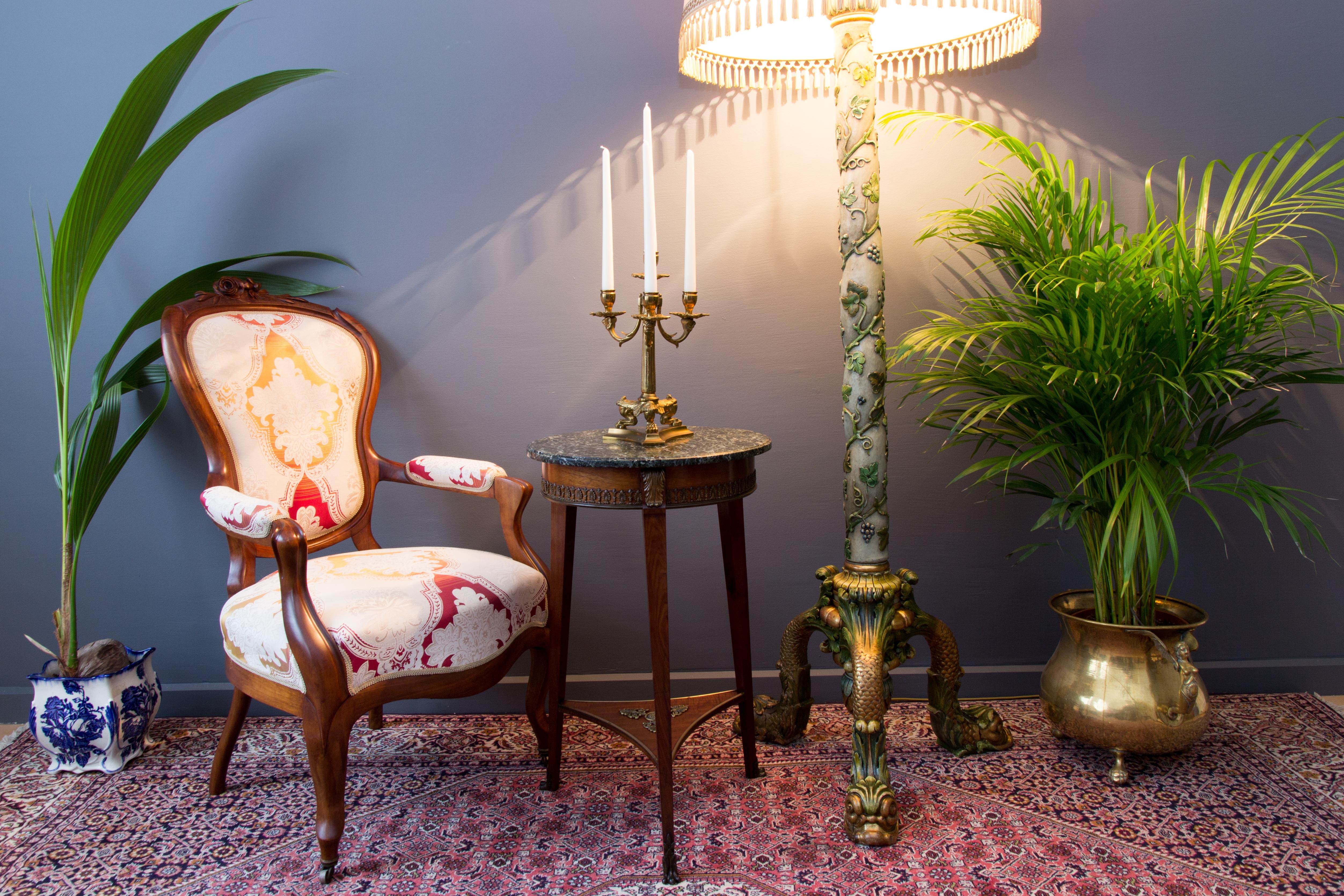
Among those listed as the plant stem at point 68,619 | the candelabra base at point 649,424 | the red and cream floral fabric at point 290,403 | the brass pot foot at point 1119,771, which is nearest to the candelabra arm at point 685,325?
the candelabra base at point 649,424

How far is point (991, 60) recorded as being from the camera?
1.85 metres

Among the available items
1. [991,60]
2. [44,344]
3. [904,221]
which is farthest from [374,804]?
[991,60]

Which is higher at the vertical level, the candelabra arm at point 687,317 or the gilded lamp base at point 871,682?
the candelabra arm at point 687,317

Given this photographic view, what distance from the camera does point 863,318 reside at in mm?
1697

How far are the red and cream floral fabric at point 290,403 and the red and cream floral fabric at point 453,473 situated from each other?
0.17 metres

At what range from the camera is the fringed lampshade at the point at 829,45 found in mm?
1752

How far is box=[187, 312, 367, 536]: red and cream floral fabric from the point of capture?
186 centimetres

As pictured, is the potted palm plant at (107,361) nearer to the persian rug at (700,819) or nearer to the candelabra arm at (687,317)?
the persian rug at (700,819)

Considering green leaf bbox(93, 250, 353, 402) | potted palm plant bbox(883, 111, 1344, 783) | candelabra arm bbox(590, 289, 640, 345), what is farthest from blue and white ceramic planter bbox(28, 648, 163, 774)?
potted palm plant bbox(883, 111, 1344, 783)

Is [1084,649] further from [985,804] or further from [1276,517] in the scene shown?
[1276,517]

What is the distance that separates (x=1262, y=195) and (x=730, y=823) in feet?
5.57

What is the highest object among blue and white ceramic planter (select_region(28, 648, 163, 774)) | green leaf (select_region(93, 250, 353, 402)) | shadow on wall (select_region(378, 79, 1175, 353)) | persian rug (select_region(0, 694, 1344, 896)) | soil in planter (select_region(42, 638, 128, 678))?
shadow on wall (select_region(378, 79, 1175, 353))

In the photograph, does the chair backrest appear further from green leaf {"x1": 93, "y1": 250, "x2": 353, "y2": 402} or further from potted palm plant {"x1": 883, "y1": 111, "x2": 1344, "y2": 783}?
potted palm plant {"x1": 883, "y1": 111, "x2": 1344, "y2": 783}

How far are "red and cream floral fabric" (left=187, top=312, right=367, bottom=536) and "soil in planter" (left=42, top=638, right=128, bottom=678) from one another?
62cm
